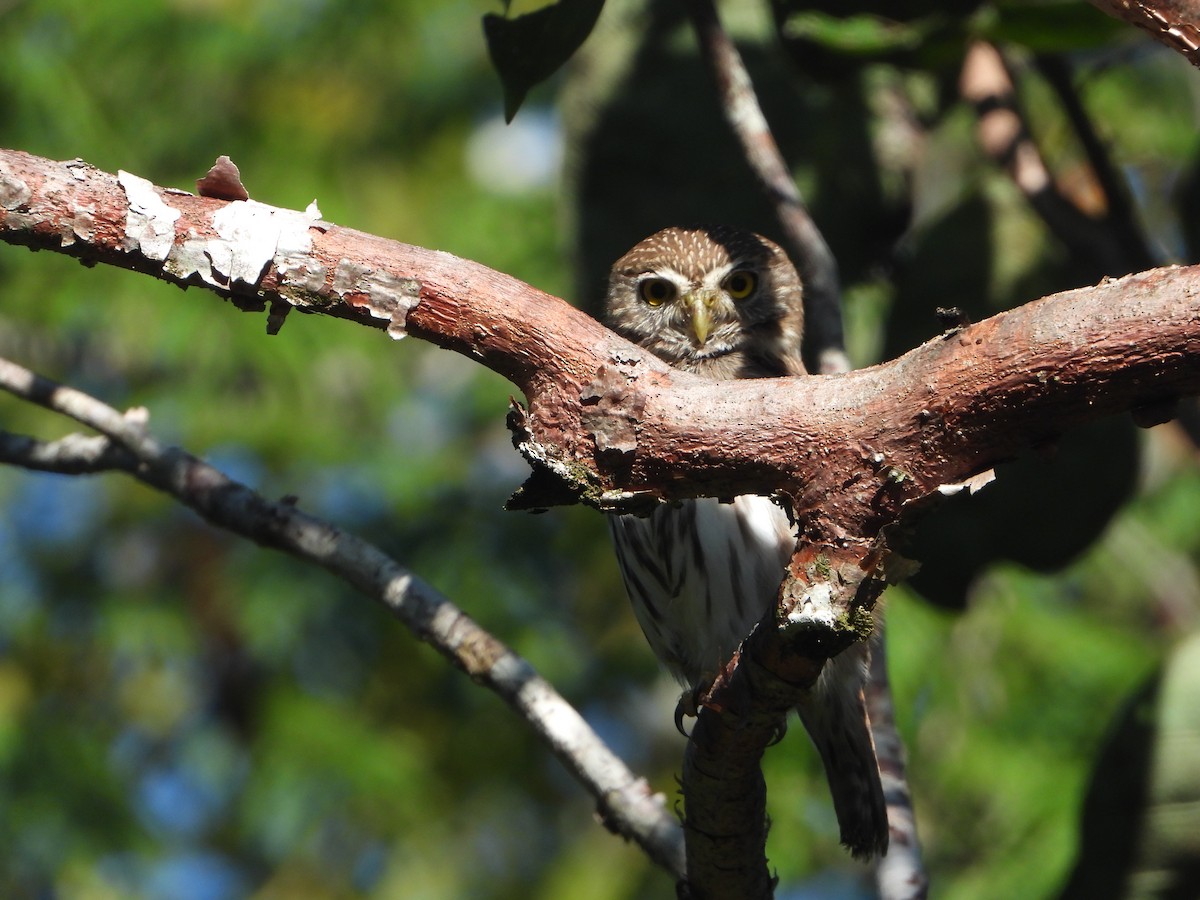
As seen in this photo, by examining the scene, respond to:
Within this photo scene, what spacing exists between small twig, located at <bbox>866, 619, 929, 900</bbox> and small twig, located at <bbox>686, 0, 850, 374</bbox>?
24.7 inches

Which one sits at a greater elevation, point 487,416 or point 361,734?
point 487,416

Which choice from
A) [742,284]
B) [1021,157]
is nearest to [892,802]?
[742,284]

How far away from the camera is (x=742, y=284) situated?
3932 millimetres

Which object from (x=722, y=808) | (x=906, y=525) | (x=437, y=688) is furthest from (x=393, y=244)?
(x=437, y=688)

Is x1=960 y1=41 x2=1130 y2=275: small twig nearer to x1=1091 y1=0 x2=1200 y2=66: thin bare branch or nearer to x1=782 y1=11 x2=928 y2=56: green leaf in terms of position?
x1=782 y1=11 x2=928 y2=56: green leaf

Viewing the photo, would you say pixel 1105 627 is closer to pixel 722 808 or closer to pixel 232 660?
pixel 722 808

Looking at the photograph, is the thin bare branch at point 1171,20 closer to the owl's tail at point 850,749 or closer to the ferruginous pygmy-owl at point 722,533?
the ferruginous pygmy-owl at point 722,533

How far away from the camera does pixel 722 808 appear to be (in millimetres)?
2318

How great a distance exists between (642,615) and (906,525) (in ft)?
→ 6.21

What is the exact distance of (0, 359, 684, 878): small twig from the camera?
2.75 m

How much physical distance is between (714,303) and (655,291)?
0.21m

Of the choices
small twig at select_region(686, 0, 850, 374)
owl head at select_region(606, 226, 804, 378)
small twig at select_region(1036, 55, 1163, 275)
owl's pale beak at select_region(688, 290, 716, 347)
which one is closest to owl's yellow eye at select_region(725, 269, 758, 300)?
owl head at select_region(606, 226, 804, 378)

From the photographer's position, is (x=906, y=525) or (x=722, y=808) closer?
(x=906, y=525)

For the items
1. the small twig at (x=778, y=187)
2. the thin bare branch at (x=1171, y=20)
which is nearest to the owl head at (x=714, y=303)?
the small twig at (x=778, y=187)
